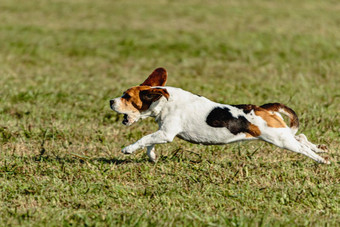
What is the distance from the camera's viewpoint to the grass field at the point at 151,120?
513 cm

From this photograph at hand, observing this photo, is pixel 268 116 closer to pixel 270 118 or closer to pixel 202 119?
pixel 270 118

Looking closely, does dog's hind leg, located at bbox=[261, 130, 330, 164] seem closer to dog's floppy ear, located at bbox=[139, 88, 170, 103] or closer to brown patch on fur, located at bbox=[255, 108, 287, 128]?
brown patch on fur, located at bbox=[255, 108, 287, 128]

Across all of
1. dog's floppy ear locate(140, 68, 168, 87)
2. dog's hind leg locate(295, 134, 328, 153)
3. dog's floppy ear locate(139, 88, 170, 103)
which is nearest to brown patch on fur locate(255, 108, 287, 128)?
dog's hind leg locate(295, 134, 328, 153)

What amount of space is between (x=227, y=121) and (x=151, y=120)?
2.86 metres

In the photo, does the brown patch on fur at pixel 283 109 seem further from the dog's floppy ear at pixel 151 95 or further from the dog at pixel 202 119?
the dog's floppy ear at pixel 151 95

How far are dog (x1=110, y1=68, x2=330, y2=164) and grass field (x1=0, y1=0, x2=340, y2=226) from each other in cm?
45

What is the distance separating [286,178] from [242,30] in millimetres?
11191

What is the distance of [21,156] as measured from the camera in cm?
655

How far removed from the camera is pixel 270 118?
560 centimetres

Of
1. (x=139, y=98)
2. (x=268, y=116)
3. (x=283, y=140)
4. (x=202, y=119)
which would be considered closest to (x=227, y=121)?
(x=202, y=119)

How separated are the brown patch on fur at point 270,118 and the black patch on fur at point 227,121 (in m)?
0.17

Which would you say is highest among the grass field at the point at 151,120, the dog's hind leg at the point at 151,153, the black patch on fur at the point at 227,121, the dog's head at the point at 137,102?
the dog's head at the point at 137,102

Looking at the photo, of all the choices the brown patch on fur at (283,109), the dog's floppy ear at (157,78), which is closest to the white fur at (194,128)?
the brown patch on fur at (283,109)

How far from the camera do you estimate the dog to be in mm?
5582
